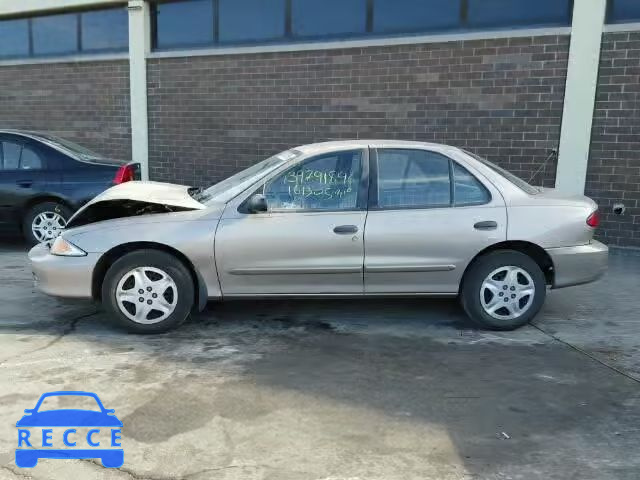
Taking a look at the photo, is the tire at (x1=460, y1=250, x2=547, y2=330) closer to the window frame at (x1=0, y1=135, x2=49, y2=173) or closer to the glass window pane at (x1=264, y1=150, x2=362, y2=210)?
the glass window pane at (x1=264, y1=150, x2=362, y2=210)

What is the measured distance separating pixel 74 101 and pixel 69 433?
35.2 ft

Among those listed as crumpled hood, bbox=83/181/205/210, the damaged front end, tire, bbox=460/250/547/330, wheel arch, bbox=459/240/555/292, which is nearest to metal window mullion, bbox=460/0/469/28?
wheel arch, bbox=459/240/555/292

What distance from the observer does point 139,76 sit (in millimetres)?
11500

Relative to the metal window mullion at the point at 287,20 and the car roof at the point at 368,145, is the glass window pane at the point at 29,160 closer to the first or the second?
the car roof at the point at 368,145

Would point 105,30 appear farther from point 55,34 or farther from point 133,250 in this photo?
point 133,250

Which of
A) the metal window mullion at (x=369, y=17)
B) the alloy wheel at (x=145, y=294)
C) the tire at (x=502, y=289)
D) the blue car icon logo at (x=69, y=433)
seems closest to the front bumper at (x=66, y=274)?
the alloy wheel at (x=145, y=294)

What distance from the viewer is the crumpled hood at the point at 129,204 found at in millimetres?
4695

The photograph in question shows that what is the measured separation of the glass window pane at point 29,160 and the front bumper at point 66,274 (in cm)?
343

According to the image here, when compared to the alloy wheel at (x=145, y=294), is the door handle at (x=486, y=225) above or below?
above

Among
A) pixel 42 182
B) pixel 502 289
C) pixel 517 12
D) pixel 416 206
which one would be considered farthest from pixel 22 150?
pixel 517 12

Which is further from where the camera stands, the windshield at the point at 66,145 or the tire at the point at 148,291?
the windshield at the point at 66,145

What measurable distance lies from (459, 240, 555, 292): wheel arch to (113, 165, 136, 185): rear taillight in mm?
4715

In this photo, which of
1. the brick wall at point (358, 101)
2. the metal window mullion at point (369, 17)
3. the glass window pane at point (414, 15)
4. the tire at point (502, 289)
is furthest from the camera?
the metal window mullion at point (369, 17)

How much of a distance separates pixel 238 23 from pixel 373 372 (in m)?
8.39
